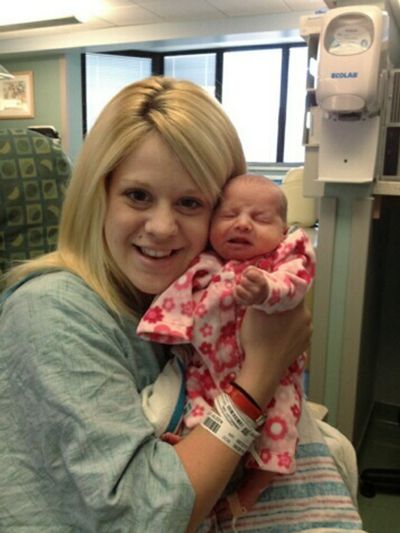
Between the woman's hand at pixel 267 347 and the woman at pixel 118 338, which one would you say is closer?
the woman at pixel 118 338

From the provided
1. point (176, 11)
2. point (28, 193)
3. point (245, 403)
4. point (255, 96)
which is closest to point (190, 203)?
point (245, 403)

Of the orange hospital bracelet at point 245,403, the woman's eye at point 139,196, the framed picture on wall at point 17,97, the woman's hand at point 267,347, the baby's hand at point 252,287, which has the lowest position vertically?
the orange hospital bracelet at point 245,403

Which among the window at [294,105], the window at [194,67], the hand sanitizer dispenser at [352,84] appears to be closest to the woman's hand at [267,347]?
the hand sanitizer dispenser at [352,84]

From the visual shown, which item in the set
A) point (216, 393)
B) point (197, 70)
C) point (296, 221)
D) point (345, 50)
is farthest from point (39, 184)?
point (197, 70)

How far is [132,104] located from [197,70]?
6477 mm

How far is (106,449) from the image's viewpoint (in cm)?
70

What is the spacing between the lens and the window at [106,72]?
681 centimetres

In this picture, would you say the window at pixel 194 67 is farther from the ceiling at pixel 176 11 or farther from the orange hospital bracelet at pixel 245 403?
the orange hospital bracelet at pixel 245 403

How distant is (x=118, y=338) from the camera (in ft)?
2.77

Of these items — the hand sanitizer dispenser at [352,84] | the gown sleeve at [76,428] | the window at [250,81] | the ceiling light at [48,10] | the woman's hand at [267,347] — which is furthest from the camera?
the window at [250,81]

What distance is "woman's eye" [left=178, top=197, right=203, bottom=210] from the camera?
3.01ft

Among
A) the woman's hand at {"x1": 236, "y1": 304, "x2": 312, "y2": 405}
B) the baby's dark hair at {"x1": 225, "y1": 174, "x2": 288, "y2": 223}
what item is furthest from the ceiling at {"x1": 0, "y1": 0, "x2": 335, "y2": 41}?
the woman's hand at {"x1": 236, "y1": 304, "x2": 312, "y2": 405}

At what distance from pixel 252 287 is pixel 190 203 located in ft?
0.91

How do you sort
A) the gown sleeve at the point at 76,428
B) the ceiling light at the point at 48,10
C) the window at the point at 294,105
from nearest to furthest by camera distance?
the gown sleeve at the point at 76,428 → the ceiling light at the point at 48,10 → the window at the point at 294,105
